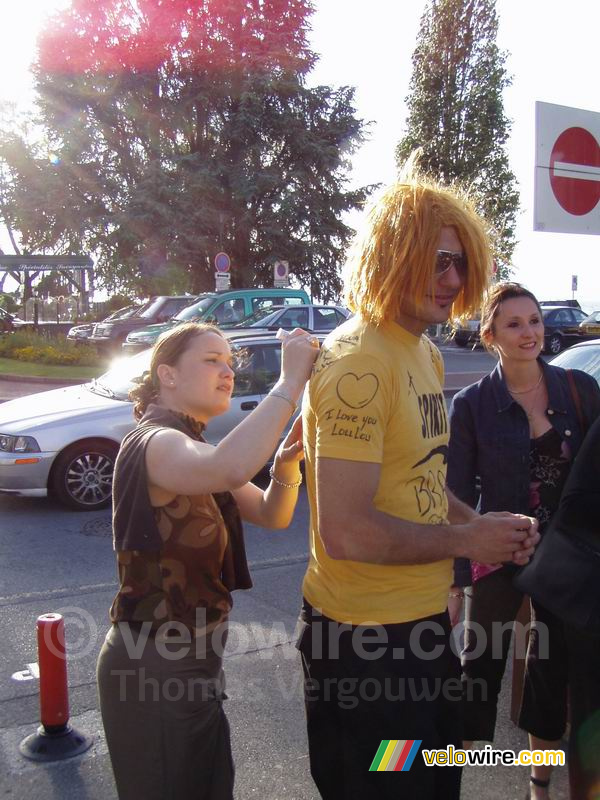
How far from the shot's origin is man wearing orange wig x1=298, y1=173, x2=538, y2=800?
1.79 m

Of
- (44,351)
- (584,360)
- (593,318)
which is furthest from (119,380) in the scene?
(593,318)

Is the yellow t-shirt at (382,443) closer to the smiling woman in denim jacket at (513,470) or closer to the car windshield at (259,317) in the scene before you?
the smiling woman in denim jacket at (513,470)

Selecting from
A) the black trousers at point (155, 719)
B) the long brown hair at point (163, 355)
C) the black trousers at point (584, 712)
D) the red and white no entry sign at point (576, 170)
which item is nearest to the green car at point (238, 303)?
the red and white no entry sign at point (576, 170)

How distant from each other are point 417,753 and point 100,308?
3328cm

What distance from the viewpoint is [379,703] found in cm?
185

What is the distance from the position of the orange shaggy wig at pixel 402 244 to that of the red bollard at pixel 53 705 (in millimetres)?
1917

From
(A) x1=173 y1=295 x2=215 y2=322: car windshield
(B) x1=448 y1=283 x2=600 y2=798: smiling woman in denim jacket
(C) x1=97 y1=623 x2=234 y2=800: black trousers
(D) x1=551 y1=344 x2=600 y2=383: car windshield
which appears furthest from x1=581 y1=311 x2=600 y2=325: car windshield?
(C) x1=97 y1=623 x2=234 y2=800: black trousers

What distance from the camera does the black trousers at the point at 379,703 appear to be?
1.85 meters

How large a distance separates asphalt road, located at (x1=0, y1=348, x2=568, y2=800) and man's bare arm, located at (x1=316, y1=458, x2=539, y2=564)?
0.44 meters

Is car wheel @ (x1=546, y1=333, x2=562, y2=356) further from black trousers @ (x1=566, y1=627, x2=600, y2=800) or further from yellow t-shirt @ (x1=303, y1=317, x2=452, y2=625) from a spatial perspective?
yellow t-shirt @ (x1=303, y1=317, x2=452, y2=625)

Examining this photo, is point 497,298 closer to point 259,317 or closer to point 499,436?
point 499,436

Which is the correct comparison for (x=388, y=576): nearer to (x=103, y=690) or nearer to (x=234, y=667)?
(x=103, y=690)

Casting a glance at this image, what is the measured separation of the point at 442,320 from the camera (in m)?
2.08

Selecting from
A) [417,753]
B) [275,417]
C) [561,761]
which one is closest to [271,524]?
[275,417]
